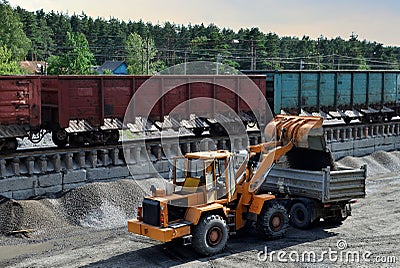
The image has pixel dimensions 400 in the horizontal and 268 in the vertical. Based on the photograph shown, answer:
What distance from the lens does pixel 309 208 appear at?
1223 centimetres

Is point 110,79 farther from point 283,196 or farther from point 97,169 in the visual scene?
point 283,196

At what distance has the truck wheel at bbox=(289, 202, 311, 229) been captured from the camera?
1220cm

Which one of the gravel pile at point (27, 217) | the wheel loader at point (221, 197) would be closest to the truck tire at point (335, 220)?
the wheel loader at point (221, 197)

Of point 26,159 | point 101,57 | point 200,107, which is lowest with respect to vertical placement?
point 26,159

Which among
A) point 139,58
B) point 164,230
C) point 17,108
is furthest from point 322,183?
point 139,58

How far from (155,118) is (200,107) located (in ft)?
6.12

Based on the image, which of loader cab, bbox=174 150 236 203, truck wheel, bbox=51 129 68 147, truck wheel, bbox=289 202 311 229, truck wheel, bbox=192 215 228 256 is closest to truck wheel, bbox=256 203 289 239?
truck wheel, bbox=289 202 311 229

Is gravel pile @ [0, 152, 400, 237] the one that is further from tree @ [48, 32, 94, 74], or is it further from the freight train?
tree @ [48, 32, 94, 74]

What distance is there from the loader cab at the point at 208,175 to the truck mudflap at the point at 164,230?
796mm

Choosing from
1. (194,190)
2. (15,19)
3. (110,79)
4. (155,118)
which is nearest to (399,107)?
(155,118)

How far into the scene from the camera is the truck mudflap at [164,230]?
9.73 metres

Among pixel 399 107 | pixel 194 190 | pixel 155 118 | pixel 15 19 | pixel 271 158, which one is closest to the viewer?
pixel 194 190

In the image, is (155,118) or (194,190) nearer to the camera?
(194,190)

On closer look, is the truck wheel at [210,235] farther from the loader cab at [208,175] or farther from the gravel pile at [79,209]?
the gravel pile at [79,209]
